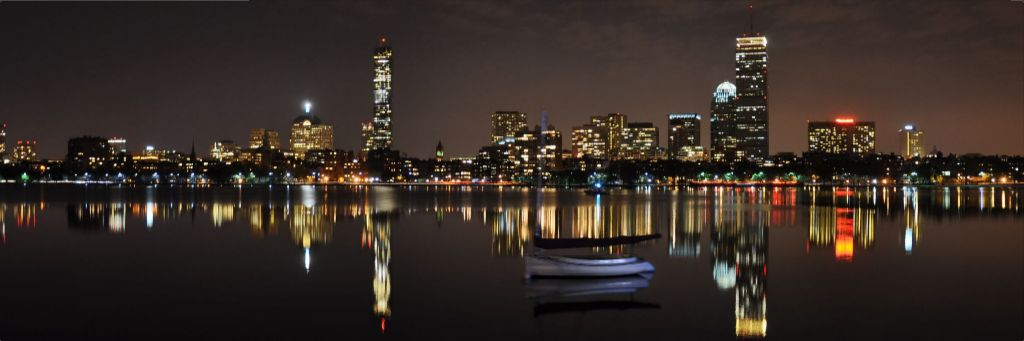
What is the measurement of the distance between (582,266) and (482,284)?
4.07 m

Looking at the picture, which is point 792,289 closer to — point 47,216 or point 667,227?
point 667,227

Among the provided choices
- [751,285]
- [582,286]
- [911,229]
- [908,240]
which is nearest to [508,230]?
[908,240]

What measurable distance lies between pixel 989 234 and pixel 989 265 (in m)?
16.1

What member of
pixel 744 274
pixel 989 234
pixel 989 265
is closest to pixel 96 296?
pixel 744 274

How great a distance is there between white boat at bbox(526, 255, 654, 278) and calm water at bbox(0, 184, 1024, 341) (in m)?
0.36

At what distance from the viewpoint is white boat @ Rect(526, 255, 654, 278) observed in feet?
87.8

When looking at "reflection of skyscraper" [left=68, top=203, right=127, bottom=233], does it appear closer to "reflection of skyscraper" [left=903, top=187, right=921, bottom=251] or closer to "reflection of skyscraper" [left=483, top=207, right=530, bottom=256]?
"reflection of skyscraper" [left=483, top=207, right=530, bottom=256]

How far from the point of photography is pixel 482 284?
29.0 m

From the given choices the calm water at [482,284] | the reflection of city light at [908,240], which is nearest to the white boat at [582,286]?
the calm water at [482,284]

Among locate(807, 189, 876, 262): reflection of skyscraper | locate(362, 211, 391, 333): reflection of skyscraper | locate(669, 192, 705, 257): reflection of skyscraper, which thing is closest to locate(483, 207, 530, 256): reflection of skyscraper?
locate(362, 211, 391, 333): reflection of skyscraper

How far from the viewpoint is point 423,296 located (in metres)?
26.7

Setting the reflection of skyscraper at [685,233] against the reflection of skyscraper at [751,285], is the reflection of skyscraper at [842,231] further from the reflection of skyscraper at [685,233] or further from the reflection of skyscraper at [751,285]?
the reflection of skyscraper at [685,233]

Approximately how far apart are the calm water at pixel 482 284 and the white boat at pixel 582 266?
0.36 m

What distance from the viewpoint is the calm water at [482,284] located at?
72.8 feet
